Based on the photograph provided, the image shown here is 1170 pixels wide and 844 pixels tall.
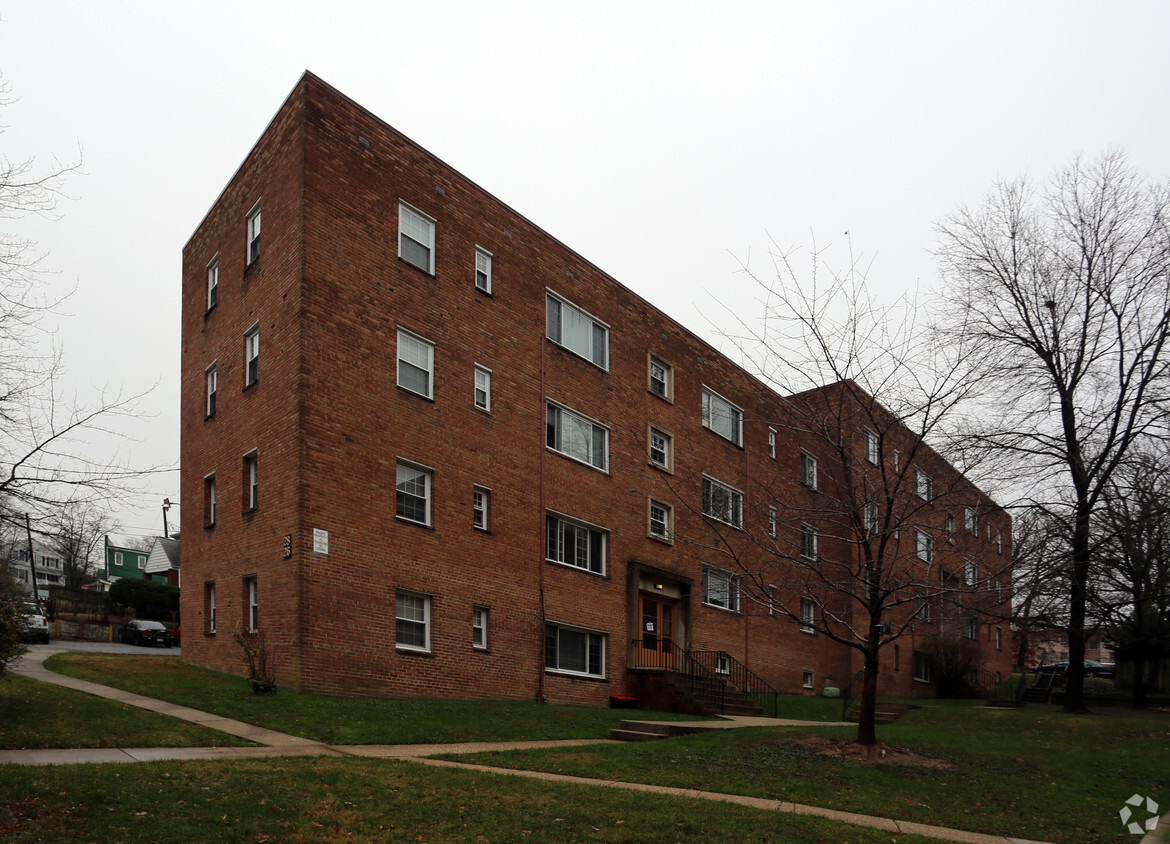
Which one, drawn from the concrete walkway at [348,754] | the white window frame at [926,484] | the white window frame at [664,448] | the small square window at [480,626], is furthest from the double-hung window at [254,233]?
the white window frame at [926,484]

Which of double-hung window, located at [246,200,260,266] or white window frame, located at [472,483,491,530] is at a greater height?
double-hung window, located at [246,200,260,266]

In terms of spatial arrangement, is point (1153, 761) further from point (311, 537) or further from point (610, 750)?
point (311, 537)

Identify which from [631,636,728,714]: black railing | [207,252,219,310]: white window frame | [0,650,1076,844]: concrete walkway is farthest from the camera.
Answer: [631,636,728,714]: black railing

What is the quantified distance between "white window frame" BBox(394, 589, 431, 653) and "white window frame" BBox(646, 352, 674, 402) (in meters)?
11.2

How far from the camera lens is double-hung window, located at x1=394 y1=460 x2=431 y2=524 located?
808 inches

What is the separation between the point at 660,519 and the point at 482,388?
8526 mm

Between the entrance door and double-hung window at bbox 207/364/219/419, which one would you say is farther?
the entrance door

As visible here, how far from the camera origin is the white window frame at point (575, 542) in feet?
80.4

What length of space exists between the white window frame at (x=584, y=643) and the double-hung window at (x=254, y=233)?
11118 millimetres

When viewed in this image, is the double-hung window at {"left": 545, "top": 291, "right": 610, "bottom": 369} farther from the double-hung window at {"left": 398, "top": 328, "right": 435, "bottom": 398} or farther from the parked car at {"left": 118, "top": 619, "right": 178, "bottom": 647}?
the parked car at {"left": 118, "top": 619, "right": 178, "bottom": 647}

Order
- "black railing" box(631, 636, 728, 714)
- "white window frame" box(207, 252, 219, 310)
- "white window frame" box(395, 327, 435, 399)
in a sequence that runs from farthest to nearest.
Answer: "black railing" box(631, 636, 728, 714) → "white window frame" box(207, 252, 219, 310) → "white window frame" box(395, 327, 435, 399)

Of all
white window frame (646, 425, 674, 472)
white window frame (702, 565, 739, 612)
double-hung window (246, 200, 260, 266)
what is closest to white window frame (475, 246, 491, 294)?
double-hung window (246, 200, 260, 266)

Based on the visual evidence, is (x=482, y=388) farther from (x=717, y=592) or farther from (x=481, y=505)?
(x=717, y=592)

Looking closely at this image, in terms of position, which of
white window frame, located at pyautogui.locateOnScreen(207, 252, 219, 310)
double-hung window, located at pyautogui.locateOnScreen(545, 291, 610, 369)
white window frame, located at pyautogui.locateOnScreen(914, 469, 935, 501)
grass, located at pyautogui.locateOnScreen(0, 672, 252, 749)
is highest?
white window frame, located at pyautogui.locateOnScreen(207, 252, 219, 310)
